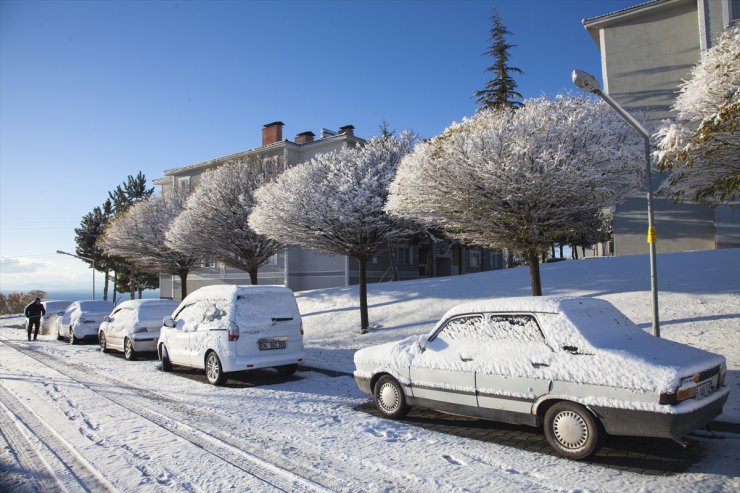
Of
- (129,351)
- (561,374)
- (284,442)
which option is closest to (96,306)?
(129,351)

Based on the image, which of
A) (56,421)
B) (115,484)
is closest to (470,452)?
(115,484)

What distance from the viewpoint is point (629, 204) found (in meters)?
26.0

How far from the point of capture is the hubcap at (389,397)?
7.03 metres

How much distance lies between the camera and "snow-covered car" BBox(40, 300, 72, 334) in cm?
2246

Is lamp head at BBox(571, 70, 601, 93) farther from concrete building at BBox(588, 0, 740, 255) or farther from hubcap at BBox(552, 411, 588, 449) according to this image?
concrete building at BBox(588, 0, 740, 255)

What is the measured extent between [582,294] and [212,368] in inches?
442

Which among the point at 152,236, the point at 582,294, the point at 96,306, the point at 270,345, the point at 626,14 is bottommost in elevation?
the point at 270,345

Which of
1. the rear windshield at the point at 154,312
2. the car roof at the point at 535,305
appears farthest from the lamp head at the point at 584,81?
the rear windshield at the point at 154,312

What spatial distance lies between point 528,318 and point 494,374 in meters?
0.76

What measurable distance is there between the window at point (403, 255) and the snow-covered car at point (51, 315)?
64.4ft

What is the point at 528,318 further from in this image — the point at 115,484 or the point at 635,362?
the point at 115,484

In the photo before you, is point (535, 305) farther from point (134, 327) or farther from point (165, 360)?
point (134, 327)

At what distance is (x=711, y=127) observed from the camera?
8852 millimetres

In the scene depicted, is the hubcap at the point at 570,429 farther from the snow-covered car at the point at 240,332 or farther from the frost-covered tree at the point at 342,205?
the frost-covered tree at the point at 342,205
